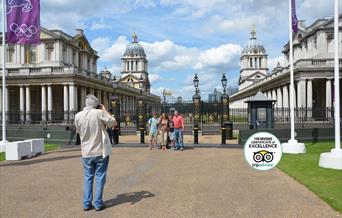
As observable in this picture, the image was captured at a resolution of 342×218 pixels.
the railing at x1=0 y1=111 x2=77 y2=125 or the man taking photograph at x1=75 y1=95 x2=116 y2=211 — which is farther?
the railing at x1=0 y1=111 x2=77 y2=125

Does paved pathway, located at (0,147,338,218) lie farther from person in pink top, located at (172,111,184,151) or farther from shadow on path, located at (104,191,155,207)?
person in pink top, located at (172,111,184,151)

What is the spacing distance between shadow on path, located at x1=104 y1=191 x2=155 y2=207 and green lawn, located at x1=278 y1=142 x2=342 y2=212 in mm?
3574

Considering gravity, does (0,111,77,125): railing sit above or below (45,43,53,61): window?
below

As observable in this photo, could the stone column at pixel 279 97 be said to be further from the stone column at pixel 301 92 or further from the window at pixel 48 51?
the window at pixel 48 51

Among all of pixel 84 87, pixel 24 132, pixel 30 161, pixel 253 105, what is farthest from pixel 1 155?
pixel 84 87

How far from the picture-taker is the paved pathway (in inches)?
264

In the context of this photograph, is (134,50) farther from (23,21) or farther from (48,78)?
(23,21)

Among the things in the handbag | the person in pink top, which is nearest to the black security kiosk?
the person in pink top

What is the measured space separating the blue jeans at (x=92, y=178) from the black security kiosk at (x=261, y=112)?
1894cm

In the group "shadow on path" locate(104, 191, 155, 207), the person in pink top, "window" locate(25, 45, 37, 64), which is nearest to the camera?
"shadow on path" locate(104, 191, 155, 207)

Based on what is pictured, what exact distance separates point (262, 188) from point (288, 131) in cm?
1197

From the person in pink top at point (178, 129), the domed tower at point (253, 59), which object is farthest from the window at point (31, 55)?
the domed tower at point (253, 59)

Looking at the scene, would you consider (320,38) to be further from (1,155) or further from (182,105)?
(1,155)

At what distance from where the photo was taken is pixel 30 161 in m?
14.5
